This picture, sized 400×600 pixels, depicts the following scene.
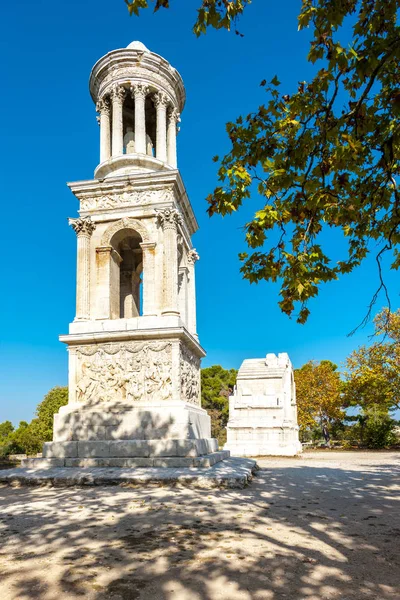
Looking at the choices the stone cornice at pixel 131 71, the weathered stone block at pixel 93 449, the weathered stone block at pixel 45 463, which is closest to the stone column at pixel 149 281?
the weathered stone block at pixel 93 449

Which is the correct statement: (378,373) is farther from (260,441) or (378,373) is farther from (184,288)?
(184,288)

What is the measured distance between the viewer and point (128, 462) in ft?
36.9

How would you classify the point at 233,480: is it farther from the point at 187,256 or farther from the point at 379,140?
the point at 187,256

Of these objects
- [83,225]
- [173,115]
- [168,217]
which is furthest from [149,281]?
[173,115]

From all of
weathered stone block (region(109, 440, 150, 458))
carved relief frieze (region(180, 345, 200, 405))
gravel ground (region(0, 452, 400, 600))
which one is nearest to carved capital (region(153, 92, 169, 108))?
carved relief frieze (region(180, 345, 200, 405))

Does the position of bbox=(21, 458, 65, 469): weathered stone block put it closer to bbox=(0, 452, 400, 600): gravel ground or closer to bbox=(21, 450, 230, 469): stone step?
bbox=(21, 450, 230, 469): stone step

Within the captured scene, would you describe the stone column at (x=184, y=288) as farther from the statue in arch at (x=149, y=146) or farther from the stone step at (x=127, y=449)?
the stone step at (x=127, y=449)

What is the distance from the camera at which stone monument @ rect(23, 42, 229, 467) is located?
11.8 meters

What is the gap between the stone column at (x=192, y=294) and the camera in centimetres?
1576

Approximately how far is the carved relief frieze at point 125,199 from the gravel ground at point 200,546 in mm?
8410

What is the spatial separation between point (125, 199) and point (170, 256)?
2358mm

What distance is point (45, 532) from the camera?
5750mm

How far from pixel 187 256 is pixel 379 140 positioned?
1072cm

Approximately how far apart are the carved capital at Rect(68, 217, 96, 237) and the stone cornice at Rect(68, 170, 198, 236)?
0.99 ft
